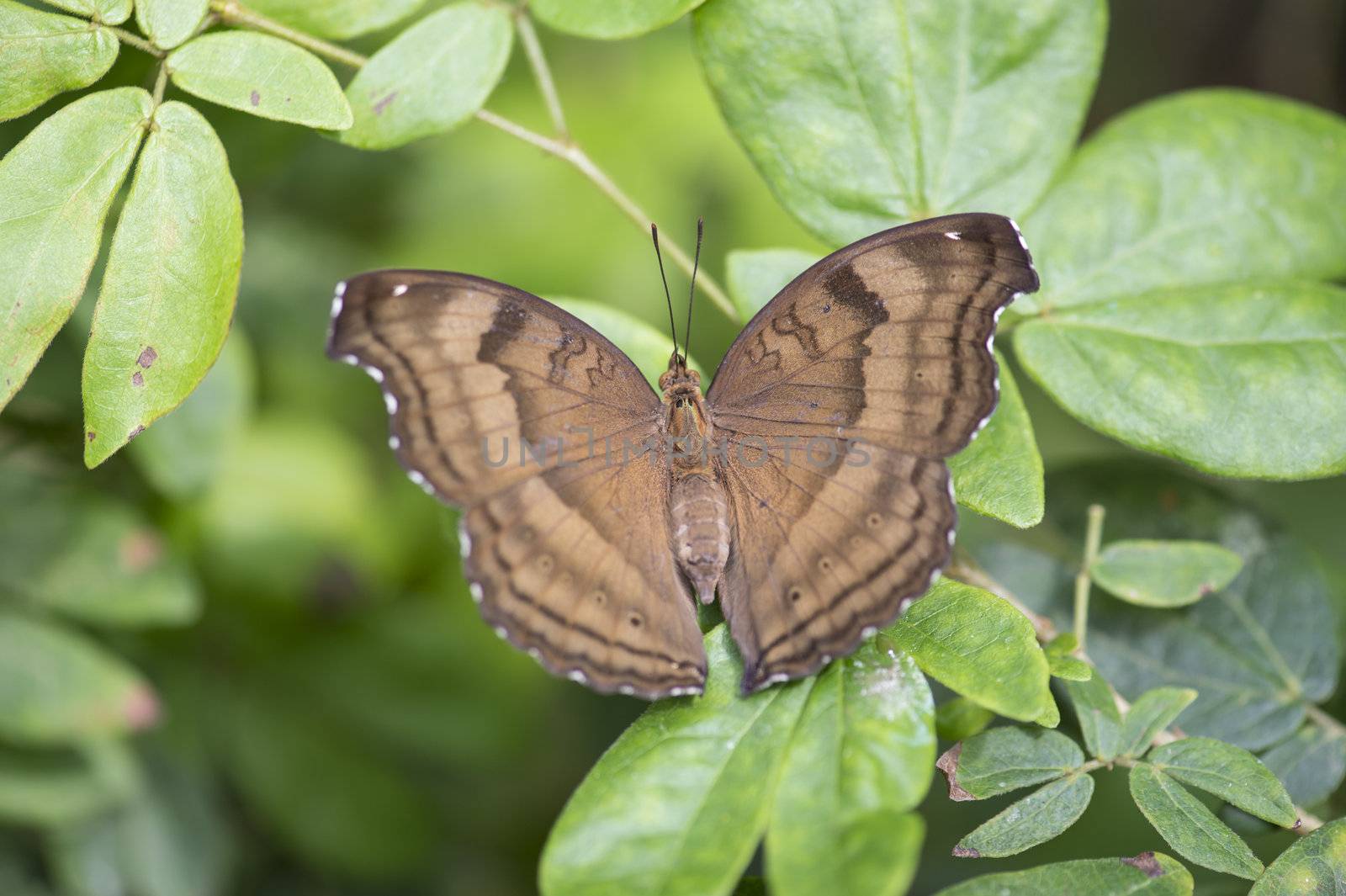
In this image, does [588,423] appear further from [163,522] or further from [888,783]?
[163,522]

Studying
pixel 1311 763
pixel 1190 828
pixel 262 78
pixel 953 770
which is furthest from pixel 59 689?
pixel 1311 763

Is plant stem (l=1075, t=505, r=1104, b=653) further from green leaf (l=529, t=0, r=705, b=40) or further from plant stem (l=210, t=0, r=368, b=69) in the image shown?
plant stem (l=210, t=0, r=368, b=69)

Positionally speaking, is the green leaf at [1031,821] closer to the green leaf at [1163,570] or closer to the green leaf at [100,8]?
the green leaf at [1163,570]

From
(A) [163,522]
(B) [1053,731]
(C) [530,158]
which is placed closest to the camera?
(B) [1053,731]

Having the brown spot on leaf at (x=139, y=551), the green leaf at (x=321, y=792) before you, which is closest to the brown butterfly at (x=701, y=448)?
the brown spot on leaf at (x=139, y=551)

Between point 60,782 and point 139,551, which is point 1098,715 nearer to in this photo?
point 139,551

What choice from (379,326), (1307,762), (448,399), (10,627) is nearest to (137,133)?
(379,326)
